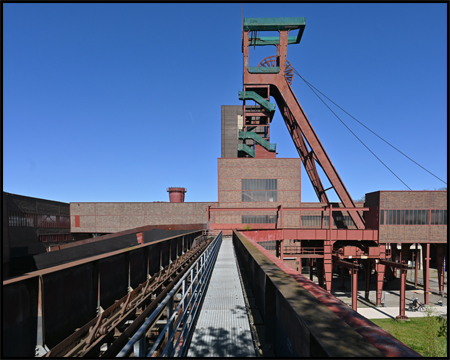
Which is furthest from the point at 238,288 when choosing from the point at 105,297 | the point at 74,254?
the point at 74,254

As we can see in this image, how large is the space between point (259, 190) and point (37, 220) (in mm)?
29418

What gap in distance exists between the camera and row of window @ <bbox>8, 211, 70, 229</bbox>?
2955 cm

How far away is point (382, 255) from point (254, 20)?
32626 millimetres

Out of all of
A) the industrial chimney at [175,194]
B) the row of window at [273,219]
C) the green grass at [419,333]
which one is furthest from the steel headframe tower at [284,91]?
the industrial chimney at [175,194]

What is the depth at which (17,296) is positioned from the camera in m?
3.72

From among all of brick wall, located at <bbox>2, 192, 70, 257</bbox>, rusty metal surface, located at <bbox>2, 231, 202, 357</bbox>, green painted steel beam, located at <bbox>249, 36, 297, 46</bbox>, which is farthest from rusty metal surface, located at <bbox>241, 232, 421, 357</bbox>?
green painted steel beam, located at <bbox>249, 36, 297, 46</bbox>

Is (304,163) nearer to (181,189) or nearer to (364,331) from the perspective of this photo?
(181,189)

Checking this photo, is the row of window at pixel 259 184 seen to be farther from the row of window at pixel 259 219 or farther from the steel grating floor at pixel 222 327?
the steel grating floor at pixel 222 327

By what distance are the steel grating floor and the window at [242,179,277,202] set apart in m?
29.9

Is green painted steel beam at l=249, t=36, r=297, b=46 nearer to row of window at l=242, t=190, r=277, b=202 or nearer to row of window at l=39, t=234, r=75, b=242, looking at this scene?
row of window at l=242, t=190, r=277, b=202

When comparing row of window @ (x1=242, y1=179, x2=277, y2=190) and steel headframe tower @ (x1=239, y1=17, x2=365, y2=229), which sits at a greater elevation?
steel headframe tower @ (x1=239, y1=17, x2=365, y2=229)

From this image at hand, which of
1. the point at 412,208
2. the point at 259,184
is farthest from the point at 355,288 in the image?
the point at 259,184

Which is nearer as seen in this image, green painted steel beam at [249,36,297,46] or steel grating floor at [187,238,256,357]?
steel grating floor at [187,238,256,357]

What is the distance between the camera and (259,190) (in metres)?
37.4
